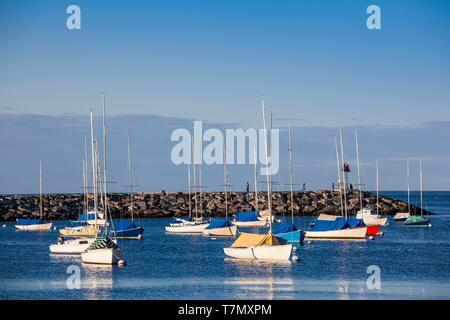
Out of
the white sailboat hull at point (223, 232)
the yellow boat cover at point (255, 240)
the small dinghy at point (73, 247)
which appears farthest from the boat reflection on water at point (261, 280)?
the white sailboat hull at point (223, 232)

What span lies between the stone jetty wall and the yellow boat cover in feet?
204

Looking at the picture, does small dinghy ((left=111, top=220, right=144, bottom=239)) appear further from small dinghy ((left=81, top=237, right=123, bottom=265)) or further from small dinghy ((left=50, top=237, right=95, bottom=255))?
small dinghy ((left=81, top=237, right=123, bottom=265))

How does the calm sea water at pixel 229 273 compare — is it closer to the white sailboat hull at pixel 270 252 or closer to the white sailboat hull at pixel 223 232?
the white sailboat hull at pixel 270 252

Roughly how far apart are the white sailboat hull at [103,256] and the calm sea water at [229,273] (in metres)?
0.63

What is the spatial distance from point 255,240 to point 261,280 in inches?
358

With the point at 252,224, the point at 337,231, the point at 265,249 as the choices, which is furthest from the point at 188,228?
the point at 265,249

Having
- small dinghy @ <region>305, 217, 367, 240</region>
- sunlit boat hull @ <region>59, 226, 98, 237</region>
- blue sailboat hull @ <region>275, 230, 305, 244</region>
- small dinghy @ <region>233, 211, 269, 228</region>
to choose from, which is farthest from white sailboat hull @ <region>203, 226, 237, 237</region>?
blue sailboat hull @ <region>275, 230, 305, 244</region>

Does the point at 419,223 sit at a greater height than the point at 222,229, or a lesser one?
lesser

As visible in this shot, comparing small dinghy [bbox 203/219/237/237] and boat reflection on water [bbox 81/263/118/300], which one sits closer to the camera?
boat reflection on water [bbox 81/263/118/300]

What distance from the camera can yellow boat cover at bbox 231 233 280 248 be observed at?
162 feet

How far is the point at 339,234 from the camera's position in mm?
69688

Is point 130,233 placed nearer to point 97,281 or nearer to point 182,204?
point 97,281

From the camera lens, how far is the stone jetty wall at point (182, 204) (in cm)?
11531
